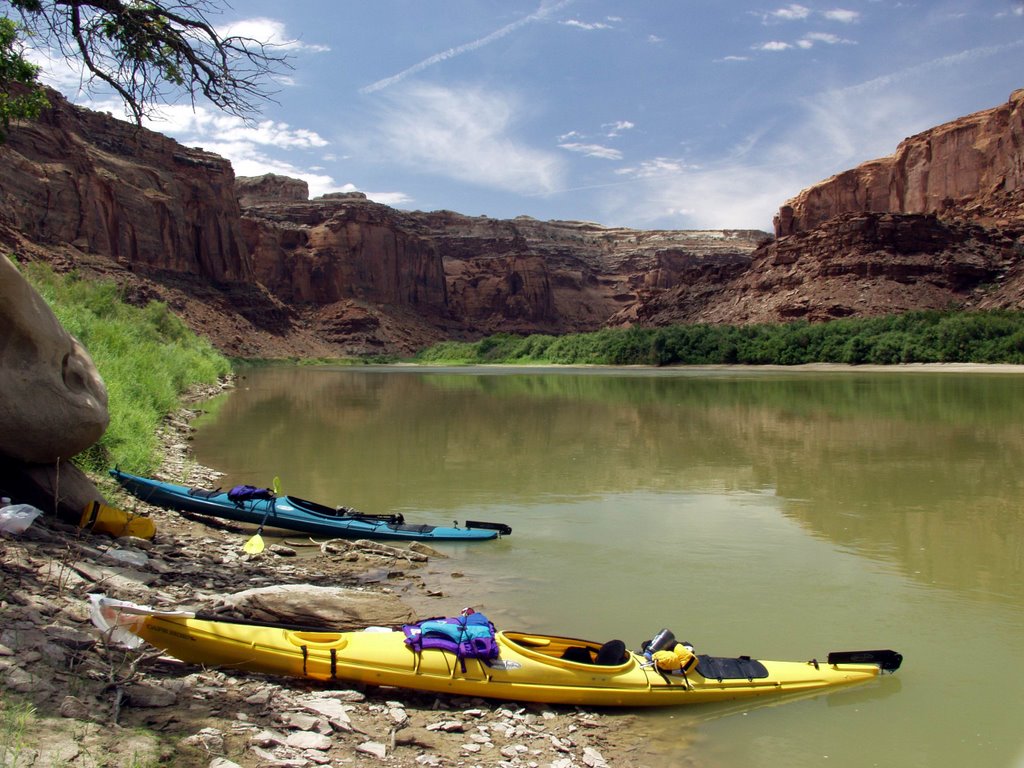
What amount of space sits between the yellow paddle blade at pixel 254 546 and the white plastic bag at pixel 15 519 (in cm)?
217

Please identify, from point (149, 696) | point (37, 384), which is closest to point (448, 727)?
point (149, 696)

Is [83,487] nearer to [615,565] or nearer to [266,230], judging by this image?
[615,565]

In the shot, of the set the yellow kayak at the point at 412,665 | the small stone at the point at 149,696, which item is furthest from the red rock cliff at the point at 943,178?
the small stone at the point at 149,696

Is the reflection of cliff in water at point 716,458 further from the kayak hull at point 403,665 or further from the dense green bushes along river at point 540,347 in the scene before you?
the kayak hull at point 403,665

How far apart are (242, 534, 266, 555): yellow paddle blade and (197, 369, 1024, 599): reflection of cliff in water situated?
257cm

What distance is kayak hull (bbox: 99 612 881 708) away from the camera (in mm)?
4441

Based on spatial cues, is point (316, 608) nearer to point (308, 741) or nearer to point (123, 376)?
point (308, 741)

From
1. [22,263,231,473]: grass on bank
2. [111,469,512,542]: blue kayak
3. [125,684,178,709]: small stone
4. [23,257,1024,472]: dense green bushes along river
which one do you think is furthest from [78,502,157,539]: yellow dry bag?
[125,684,178,709]: small stone

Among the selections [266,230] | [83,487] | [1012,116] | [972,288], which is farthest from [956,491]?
[266,230]

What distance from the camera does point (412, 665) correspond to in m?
4.48

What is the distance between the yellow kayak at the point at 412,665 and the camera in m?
4.44

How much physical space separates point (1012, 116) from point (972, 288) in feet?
120

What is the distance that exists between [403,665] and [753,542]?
5.08 m

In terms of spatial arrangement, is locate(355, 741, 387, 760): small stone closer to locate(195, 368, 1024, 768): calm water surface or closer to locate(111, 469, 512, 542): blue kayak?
locate(195, 368, 1024, 768): calm water surface
